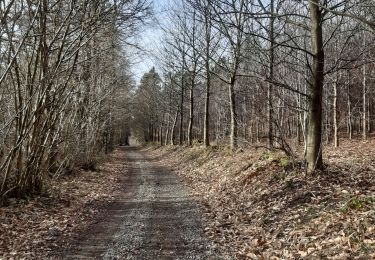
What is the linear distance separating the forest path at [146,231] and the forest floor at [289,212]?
45cm

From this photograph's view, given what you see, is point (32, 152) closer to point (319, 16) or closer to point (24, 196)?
point (24, 196)

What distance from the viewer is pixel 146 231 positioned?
27.8 ft

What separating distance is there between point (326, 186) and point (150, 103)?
1799 inches

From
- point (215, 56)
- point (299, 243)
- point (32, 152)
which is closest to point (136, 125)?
point (215, 56)

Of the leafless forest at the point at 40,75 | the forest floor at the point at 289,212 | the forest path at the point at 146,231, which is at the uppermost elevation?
the leafless forest at the point at 40,75

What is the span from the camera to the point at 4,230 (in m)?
8.02

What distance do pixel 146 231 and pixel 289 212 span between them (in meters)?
3.00

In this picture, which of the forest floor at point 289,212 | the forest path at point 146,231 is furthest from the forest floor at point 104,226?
the forest floor at point 289,212

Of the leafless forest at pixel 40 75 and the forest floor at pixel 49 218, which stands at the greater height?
the leafless forest at pixel 40 75

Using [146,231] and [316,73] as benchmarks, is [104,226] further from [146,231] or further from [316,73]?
[316,73]

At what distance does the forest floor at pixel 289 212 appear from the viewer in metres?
6.08

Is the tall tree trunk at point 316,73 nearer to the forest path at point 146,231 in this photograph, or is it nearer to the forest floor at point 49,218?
the forest path at point 146,231

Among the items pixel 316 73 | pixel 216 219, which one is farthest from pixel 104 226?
pixel 316 73

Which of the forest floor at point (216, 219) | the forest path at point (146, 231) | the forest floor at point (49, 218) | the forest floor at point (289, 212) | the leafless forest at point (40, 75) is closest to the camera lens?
the forest floor at point (289, 212)
